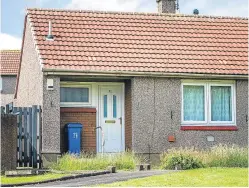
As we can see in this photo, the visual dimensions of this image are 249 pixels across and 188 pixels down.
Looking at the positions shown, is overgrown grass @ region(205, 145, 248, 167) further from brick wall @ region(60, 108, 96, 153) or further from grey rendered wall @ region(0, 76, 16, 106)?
grey rendered wall @ region(0, 76, 16, 106)

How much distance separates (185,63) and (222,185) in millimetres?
9653

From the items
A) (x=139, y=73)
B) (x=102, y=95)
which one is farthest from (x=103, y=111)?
(x=139, y=73)

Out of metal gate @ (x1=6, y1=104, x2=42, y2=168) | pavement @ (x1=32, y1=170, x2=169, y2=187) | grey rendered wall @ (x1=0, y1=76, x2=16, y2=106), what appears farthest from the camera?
grey rendered wall @ (x1=0, y1=76, x2=16, y2=106)

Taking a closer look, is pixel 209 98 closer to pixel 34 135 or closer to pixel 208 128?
pixel 208 128

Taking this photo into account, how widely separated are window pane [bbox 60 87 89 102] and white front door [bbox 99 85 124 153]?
23.2 inches

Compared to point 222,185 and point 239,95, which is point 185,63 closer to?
point 239,95

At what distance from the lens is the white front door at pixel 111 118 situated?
2411cm

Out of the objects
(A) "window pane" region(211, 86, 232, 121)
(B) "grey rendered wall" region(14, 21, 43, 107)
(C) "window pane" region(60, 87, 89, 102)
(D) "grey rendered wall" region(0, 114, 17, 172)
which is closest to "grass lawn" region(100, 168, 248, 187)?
(D) "grey rendered wall" region(0, 114, 17, 172)

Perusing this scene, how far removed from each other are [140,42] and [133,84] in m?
2.21

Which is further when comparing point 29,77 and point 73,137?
point 29,77

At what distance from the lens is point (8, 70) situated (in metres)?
54.0

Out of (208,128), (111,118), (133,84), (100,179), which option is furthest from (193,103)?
(100,179)

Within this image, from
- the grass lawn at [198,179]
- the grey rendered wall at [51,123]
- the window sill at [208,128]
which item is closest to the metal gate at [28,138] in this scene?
the grey rendered wall at [51,123]

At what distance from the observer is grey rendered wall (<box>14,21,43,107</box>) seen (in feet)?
78.7
